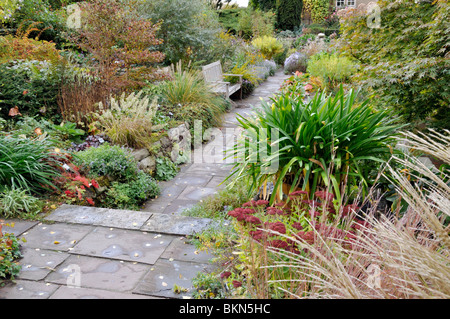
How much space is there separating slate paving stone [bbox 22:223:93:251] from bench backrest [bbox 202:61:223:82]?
4999 millimetres

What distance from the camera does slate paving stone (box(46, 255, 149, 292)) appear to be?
2.48 meters

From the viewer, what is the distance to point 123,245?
117 inches

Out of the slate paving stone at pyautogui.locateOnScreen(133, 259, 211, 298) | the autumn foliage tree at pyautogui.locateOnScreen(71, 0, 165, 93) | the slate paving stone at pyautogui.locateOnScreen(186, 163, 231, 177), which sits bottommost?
the slate paving stone at pyautogui.locateOnScreen(186, 163, 231, 177)

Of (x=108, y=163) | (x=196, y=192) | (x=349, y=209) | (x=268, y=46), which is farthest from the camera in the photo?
(x=268, y=46)

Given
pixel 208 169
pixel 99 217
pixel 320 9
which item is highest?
pixel 320 9

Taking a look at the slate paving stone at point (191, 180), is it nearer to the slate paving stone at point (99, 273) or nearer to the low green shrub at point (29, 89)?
the low green shrub at point (29, 89)

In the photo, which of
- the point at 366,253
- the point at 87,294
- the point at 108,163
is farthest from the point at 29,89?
the point at 366,253

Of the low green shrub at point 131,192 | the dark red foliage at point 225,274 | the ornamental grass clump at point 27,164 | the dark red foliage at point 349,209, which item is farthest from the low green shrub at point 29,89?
the dark red foliage at point 349,209

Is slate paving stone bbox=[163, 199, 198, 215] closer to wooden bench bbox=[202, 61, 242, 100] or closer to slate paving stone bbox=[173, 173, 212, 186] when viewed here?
slate paving stone bbox=[173, 173, 212, 186]

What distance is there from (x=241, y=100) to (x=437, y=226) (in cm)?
Result: 844

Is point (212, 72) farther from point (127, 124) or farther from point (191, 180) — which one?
point (191, 180)

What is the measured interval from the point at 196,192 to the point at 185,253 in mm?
1813

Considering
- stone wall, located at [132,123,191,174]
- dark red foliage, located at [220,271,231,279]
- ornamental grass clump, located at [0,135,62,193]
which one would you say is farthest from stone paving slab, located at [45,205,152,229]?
stone wall, located at [132,123,191,174]

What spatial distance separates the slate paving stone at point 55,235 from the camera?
2.96 metres
